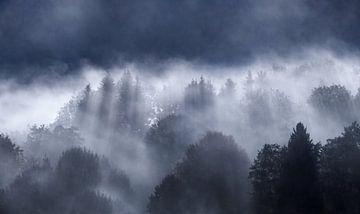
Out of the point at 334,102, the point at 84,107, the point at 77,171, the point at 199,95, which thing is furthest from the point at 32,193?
the point at 334,102

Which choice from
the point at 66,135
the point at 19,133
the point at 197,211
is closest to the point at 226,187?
the point at 197,211

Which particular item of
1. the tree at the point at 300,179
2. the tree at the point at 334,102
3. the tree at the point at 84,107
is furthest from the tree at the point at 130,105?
the tree at the point at 300,179

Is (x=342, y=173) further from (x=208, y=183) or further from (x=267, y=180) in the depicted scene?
(x=208, y=183)

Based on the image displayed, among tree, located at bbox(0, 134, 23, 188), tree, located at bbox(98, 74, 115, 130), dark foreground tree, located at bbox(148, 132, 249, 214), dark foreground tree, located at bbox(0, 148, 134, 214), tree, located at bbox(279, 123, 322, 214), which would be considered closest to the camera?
tree, located at bbox(279, 123, 322, 214)

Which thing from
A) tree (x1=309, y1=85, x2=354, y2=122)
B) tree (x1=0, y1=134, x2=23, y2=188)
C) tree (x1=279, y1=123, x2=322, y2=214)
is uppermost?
tree (x1=309, y1=85, x2=354, y2=122)

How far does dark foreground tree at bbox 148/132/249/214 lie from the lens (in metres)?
58.2

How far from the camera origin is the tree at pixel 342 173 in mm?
47750

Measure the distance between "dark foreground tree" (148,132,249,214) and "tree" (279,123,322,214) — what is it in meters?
8.62

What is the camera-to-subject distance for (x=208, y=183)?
60781mm

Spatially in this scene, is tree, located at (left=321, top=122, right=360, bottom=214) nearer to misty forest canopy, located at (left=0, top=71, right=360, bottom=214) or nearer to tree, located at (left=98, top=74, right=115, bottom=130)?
misty forest canopy, located at (left=0, top=71, right=360, bottom=214)

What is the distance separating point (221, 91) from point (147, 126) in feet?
66.6

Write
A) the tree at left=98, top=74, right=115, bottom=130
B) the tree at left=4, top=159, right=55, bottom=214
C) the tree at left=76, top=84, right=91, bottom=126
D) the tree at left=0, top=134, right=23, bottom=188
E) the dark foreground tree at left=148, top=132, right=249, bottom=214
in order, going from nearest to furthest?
the dark foreground tree at left=148, top=132, right=249, bottom=214 → the tree at left=4, top=159, right=55, bottom=214 → the tree at left=0, top=134, right=23, bottom=188 → the tree at left=98, top=74, right=115, bottom=130 → the tree at left=76, top=84, right=91, bottom=126

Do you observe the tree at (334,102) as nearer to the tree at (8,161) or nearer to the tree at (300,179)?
the tree at (300,179)

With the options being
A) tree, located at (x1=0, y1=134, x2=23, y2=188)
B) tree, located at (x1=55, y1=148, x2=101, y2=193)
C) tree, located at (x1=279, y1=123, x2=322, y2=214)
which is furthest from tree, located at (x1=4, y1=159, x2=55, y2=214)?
tree, located at (x1=279, y1=123, x2=322, y2=214)
